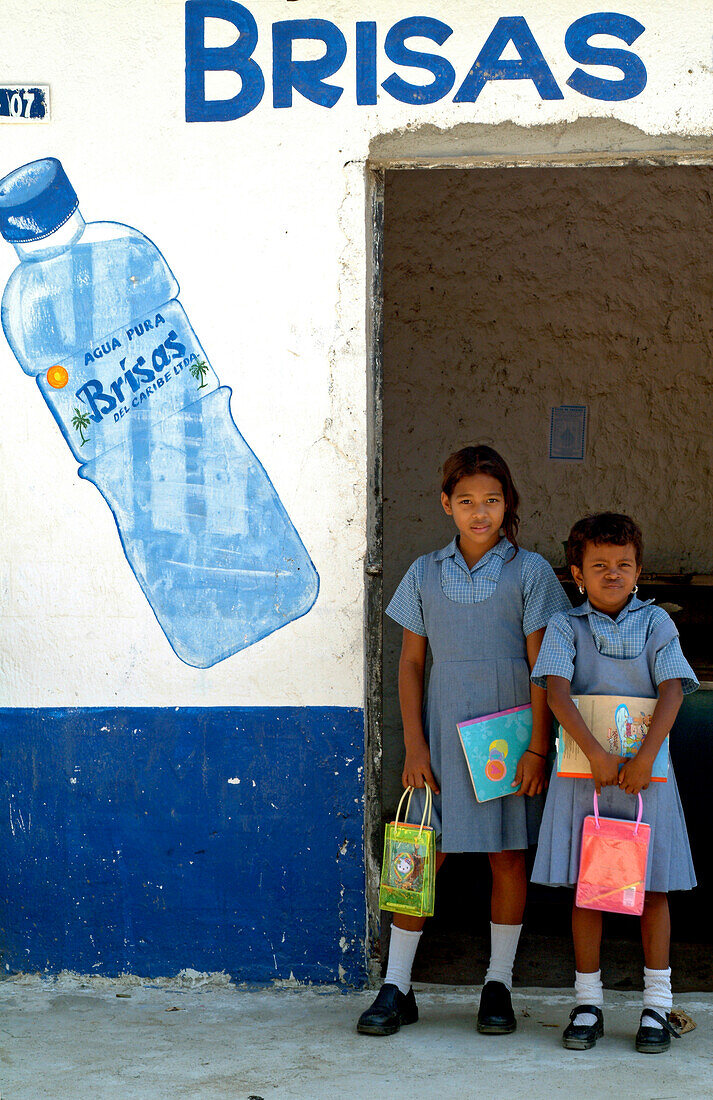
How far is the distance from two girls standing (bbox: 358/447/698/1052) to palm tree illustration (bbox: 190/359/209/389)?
0.73 m

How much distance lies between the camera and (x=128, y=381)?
3154mm

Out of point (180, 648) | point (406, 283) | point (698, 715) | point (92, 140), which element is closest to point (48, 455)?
point (180, 648)

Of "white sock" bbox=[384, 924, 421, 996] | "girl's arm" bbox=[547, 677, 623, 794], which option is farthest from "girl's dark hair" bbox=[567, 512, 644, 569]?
"white sock" bbox=[384, 924, 421, 996]

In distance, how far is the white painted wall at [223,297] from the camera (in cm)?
308

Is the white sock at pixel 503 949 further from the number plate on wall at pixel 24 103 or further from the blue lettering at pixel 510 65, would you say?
the number plate on wall at pixel 24 103

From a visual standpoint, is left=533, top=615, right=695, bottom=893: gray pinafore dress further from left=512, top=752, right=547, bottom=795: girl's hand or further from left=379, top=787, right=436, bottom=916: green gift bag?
left=379, top=787, right=436, bottom=916: green gift bag

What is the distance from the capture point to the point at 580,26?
118 inches

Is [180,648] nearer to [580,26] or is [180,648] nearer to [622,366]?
[580,26]

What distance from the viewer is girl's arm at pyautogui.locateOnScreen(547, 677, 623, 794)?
8.76 feet

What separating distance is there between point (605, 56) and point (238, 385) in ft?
4.31

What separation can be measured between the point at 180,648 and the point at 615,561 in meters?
1.22

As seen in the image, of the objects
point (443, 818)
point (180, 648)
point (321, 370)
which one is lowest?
point (443, 818)

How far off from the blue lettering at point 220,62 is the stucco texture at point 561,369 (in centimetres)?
284

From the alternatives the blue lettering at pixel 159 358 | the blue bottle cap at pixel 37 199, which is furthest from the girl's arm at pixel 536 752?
the blue bottle cap at pixel 37 199
